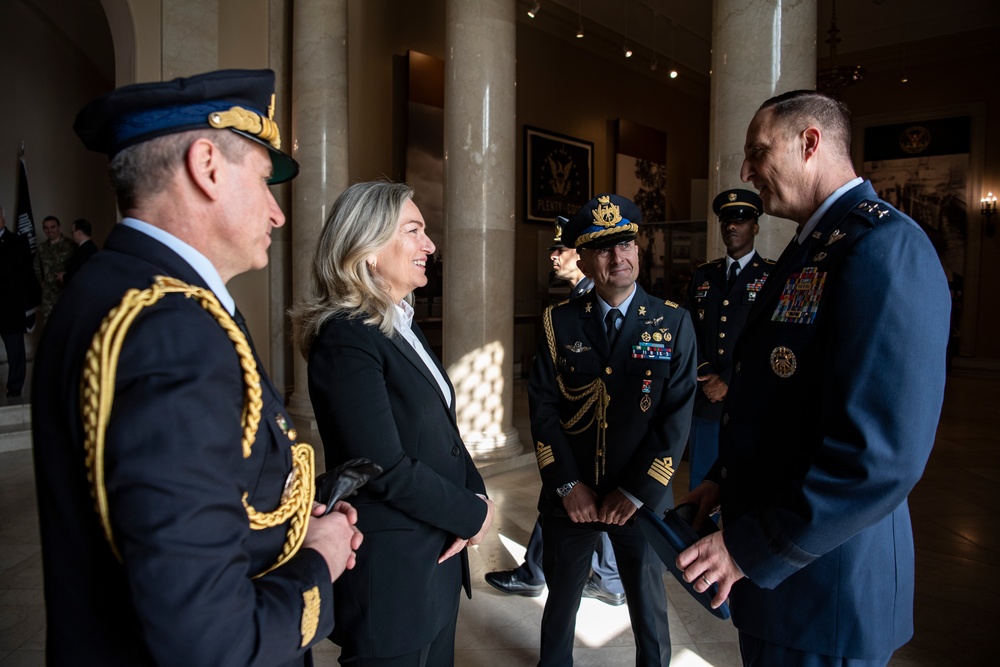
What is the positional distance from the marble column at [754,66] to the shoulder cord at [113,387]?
11.6 ft

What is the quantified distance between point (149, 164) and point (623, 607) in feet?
9.77

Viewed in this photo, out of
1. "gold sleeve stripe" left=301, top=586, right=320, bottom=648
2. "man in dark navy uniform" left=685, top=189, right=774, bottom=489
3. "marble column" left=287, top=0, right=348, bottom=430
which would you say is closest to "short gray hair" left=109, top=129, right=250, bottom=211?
"gold sleeve stripe" left=301, top=586, right=320, bottom=648

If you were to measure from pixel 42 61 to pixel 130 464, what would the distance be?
1149 cm

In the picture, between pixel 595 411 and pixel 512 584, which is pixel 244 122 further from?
pixel 512 584

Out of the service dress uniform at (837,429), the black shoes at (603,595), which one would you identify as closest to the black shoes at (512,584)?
the black shoes at (603,595)

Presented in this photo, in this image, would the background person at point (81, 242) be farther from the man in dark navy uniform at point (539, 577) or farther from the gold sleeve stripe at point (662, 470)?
the gold sleeve stripe at point (662, 470)

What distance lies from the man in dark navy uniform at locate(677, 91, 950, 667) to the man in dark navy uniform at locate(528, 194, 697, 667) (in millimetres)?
713

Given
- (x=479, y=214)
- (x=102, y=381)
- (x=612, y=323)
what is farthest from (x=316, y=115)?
(x=102, y=381)

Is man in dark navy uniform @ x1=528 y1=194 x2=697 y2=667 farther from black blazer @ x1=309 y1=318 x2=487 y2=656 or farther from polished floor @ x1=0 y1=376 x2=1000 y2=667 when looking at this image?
black blazer @ x1=309 y1=318 x2=487 y2=656

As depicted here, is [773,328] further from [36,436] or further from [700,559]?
[36,436]

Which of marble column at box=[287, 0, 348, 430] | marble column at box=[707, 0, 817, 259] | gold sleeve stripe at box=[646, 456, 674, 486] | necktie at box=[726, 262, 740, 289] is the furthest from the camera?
marble column at box=[287, 0, 348, 430]

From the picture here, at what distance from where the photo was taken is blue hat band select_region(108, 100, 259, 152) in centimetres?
98

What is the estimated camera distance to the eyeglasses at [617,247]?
2.39 m

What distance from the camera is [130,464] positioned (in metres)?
0.79
